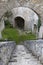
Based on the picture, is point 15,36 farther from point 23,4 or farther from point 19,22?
point 23,4

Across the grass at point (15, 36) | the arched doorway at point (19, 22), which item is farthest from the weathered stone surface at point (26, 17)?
the grass at point (15, 36)

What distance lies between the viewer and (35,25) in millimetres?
15523

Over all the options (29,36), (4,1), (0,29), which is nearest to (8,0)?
(4,1)

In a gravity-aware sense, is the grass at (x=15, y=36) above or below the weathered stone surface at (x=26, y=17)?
below

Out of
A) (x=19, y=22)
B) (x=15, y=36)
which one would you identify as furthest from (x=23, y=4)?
(x=19, y=22)

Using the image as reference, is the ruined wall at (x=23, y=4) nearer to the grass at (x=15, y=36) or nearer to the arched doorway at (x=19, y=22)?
the grass at (x=15, y=36)

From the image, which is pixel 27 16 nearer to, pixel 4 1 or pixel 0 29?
pixel 0 29

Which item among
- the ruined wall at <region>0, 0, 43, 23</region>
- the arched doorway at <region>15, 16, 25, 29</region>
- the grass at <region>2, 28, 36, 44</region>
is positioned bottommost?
the grass at <region>2, 28, 36, 44</region>

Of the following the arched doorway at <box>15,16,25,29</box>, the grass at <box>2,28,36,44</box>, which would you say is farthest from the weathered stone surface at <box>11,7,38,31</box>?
the grass at <box>2,28,36,44</box>

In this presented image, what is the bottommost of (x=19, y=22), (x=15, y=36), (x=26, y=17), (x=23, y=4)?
(x=15, y=36)

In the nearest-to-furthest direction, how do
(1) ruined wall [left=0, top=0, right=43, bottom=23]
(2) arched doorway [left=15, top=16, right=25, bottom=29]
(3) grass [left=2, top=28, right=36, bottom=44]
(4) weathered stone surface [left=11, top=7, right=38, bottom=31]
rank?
(1) ruined wall [left=0, top=0, right=43, bottom=23], (3) grass [left=2, top=28, right=36, bottom=44], (4) weathered stone surface [left=11, top=7, right=38, bottom=31], (2) arched doorway [left=15, top=16, right=25, bottom=29]

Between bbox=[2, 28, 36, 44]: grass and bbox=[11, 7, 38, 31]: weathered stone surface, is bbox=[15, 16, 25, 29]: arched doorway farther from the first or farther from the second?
bbox=[2, 28, 36, 44]: grass

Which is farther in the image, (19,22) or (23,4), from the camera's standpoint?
(19,22)

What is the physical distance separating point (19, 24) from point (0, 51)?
39.4ft
